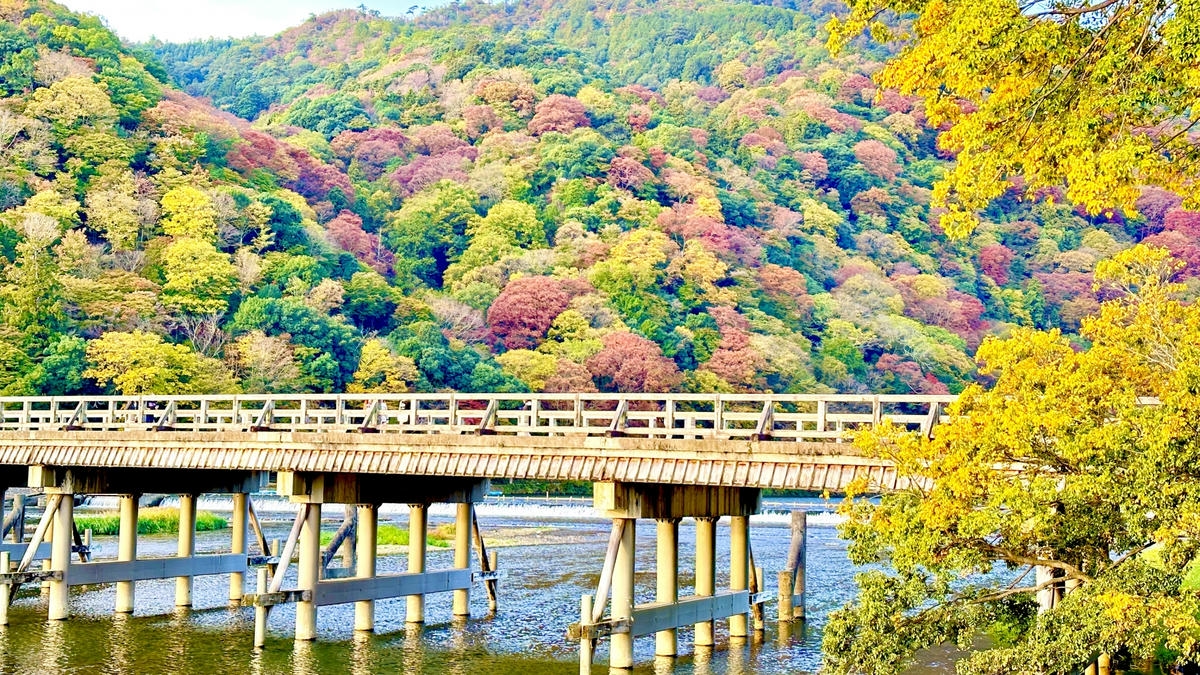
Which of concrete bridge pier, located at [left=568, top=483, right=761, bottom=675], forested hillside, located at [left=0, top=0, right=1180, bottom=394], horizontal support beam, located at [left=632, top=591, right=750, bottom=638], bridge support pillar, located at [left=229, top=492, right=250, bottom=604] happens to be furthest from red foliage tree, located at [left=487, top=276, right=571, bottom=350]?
horizontal support beam, located at [left=632, top=591, right=750, bottom=638]

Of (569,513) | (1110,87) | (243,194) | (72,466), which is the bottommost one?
(569,513)

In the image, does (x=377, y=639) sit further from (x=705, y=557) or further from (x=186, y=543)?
(x=705, y=557)

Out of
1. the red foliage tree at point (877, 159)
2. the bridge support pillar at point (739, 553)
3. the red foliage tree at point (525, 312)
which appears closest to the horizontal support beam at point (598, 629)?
the bridge support pillar at point (739, 553)

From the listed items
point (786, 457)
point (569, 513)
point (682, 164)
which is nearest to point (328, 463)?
point (786, 457)

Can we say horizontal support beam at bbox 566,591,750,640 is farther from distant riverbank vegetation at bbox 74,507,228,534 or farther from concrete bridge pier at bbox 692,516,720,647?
distant riverbank vegetation at bbox 74,507,228,534

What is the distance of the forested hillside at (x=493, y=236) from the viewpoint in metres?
69.8

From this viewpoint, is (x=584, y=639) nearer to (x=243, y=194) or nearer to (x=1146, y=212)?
(x=243, y=194)

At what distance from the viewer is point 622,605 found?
2250 cm

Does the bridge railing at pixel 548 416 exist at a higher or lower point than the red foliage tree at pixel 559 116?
lower

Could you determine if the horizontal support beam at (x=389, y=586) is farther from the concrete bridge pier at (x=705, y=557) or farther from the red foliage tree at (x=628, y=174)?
the red foliage tree at (x=628, y=174)

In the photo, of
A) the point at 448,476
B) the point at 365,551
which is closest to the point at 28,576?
the point at 365,551

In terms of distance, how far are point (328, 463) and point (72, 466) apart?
7.94 m

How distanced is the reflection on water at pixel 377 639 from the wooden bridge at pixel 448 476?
0.69 meters

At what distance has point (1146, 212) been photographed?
114375 millimetres
